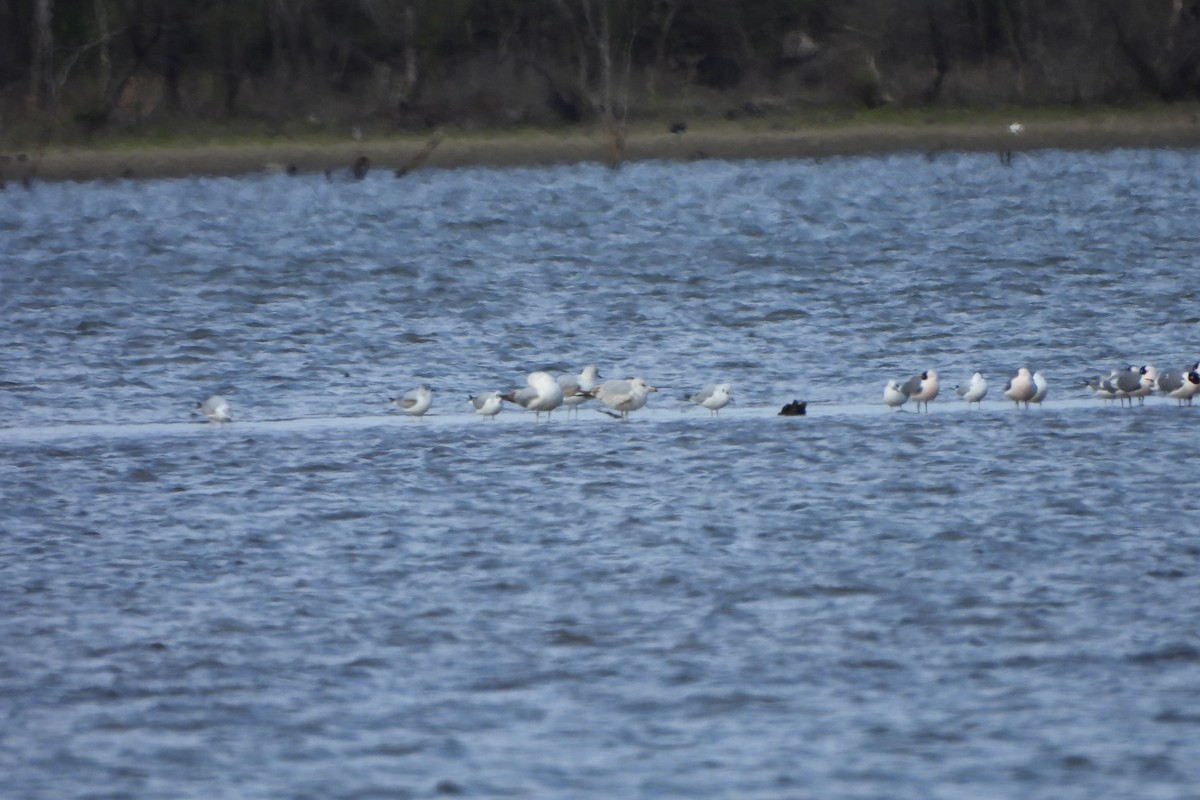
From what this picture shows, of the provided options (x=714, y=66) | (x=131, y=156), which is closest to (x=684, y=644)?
(x=131, y=156)

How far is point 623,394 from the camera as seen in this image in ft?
46.1

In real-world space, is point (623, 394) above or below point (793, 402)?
above

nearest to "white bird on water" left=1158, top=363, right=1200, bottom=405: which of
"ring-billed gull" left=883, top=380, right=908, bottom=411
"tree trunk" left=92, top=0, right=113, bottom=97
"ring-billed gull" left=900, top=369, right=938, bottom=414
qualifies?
"ring-billed gull" left=900, top=369, right=938, bottom=414

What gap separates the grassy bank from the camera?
4709 cm

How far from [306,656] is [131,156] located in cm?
3996

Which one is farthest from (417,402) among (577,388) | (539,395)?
(577,388)

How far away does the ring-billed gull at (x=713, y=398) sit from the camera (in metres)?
14.1

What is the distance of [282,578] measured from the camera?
989cm

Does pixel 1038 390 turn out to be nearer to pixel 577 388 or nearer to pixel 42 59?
pixel 577 388

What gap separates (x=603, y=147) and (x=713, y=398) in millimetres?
35630

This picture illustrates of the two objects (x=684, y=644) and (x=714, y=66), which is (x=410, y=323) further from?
(x=714, y=66)

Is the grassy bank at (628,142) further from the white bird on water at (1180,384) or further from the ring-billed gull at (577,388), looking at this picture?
the white bird on water at (1180,384)

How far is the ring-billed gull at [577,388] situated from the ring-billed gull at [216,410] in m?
2.26

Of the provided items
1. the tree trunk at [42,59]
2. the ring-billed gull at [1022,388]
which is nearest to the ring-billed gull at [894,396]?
the ring-billed gull at [1022,388]
